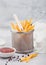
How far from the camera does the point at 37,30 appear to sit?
5.48ft

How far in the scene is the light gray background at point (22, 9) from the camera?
256cm

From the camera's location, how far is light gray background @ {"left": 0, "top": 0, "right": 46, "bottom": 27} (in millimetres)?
2559

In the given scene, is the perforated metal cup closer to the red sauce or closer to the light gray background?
the red sauce

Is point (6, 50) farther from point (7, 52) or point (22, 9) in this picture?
point (22, 9)

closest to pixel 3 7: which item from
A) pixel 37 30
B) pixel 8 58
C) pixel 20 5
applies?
pixel 20 5

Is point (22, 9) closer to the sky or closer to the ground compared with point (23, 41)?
closer to the sky

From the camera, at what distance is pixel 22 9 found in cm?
261

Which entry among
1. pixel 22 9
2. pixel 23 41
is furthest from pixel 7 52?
pixel 22 9

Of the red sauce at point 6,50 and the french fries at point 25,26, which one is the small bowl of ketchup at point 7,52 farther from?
the french fries at point 25,26

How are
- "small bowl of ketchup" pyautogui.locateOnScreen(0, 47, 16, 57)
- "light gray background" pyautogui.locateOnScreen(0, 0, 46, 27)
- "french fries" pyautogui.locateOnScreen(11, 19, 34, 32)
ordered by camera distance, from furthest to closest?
"light gray background" pyautogui.locateOnScreen(0, 0, 46, 27) < "french fries" pyautogui.locateOnScreen(11, 19, 34, 32) < "small bowl of ketchup" pyautogui.locateOnScreen(0, 47, 16, 57)

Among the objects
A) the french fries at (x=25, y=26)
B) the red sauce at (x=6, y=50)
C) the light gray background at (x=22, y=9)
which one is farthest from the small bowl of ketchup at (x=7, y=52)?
the light gray background at (x=22, y=9)

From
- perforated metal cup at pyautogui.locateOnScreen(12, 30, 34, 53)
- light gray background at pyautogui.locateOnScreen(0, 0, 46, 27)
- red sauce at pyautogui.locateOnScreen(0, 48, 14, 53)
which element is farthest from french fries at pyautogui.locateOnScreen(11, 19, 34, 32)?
light gray background at pyautogui.locateOnScreen(0, 0, 46, 27)

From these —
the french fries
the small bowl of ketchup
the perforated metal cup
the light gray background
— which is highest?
the light gray background

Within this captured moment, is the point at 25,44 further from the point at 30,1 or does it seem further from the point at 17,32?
the point at 30,1
